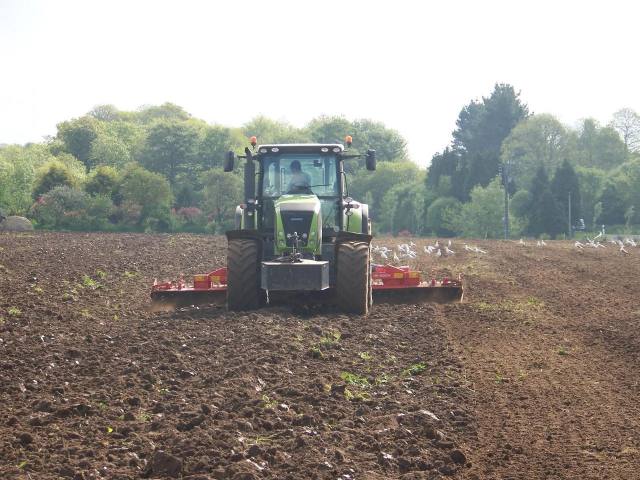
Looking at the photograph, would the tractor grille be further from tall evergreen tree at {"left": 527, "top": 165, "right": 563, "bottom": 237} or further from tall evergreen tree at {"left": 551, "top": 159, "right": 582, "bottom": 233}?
tall evergreen tree at {"left": 551, "top": 159, "right": 582, "bottom": 233}

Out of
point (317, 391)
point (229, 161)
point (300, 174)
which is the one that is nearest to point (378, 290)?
point (300, 174)

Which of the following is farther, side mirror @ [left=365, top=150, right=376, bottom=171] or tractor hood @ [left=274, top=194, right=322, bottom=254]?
side mirror @ [left=365, top=150, right=376, bottom=171]

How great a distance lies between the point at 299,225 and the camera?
47.2ft

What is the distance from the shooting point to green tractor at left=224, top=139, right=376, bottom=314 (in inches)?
551

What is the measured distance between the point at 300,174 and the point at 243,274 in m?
2.17

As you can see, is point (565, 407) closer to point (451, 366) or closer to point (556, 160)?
point (451, 366)

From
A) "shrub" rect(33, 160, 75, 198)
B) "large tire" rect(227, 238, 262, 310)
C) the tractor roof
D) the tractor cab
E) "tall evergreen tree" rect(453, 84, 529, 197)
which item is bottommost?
"large tire" rect(227, 238, 262, 310)

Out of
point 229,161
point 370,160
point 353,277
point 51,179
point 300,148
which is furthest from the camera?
point 51,179

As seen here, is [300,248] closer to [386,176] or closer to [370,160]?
[370,160]

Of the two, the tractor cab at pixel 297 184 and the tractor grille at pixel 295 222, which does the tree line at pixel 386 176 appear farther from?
the tractor grille at pixel 295 222

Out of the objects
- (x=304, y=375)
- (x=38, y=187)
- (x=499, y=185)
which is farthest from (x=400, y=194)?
(x=304, y=375)

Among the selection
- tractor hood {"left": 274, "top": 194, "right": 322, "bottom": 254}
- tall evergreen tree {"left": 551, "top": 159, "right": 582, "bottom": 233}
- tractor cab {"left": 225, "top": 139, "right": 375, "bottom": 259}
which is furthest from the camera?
tall evergreen tree {"left": 551, "top": 159, "right": 582, "bottom": 233}

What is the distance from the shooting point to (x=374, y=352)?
1151 cm

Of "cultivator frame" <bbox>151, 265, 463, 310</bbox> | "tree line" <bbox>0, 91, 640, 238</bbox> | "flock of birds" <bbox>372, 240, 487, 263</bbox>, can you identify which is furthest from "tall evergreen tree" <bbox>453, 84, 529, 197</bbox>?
"cultivator frame" <bbox>151, 265, 463, 310</bbox>
